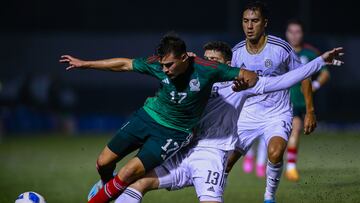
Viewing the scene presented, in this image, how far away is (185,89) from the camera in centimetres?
681

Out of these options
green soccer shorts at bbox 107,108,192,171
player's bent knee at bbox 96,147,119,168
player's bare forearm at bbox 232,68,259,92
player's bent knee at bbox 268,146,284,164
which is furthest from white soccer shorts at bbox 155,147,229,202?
player's bent knee at bbox 268,146,284,164

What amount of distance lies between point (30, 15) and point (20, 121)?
3594 millimetres

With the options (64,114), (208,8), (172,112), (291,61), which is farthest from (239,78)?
(208,8)

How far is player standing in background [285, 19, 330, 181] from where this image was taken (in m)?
10.7

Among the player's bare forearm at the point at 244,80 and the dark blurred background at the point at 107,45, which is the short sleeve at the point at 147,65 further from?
the dark blurred background at the point at 107,45

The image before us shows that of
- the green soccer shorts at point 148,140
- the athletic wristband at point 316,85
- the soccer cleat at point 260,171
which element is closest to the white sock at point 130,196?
the green soccer shorts at point 148,140

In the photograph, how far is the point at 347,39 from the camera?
21.1 m

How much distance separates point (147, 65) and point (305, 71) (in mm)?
1312

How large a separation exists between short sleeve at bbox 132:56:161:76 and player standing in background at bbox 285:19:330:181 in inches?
161

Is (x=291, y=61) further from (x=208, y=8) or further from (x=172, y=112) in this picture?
(x=208, y=8)

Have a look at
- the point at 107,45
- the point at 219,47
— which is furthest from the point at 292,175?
the point at 107,45

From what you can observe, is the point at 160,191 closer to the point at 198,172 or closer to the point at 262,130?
the point at 262,130

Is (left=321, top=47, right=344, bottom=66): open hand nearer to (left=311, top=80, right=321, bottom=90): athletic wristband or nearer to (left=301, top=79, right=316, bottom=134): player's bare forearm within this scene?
(left=301, top=79, right=316, bottom=134): player's bare forearm

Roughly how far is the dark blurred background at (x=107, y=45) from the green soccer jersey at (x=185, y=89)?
41.3 ft
